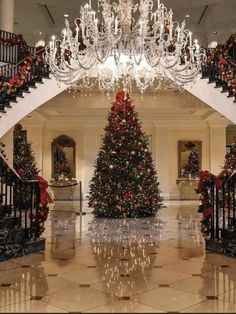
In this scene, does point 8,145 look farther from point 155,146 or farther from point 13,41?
point 155,146

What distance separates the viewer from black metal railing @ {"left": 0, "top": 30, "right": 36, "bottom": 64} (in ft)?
36.1

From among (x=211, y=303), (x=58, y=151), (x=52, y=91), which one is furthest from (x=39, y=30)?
(x=211, y=303)

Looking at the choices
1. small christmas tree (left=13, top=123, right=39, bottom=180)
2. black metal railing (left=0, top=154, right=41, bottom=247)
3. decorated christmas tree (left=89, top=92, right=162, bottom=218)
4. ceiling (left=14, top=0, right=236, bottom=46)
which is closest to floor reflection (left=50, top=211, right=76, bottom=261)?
black metal railing (left=0, top=154, right=41, bottom=247)

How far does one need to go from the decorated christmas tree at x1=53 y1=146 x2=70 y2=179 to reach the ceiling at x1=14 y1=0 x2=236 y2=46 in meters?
4.95

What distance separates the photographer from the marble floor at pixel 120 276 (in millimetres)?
3990

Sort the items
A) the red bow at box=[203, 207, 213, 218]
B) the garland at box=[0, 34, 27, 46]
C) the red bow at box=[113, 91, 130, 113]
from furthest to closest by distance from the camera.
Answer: the red bow at box=[113, 91, 130, 113] → the garland at box=[0, 34, 27, 46] → the red bow at box=[203, 207, 213, 218]

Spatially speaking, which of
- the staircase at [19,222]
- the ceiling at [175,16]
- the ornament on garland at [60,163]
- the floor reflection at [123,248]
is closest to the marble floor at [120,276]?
the floor reflection at [123,248]

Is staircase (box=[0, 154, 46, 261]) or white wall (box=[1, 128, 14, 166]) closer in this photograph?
staircase (box=[0, 154, 46, 261])

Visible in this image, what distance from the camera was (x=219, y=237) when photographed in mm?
6609

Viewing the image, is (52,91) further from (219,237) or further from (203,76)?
(219,237)

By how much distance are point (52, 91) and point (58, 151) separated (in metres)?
7.04

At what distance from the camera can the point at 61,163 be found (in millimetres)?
16812

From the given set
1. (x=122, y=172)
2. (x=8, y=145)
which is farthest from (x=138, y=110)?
(x=8, y=145)

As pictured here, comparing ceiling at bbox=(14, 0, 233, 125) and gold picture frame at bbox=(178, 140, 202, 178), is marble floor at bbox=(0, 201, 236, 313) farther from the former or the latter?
gold picture frame at bbox=(178, 140, 202, 178)
